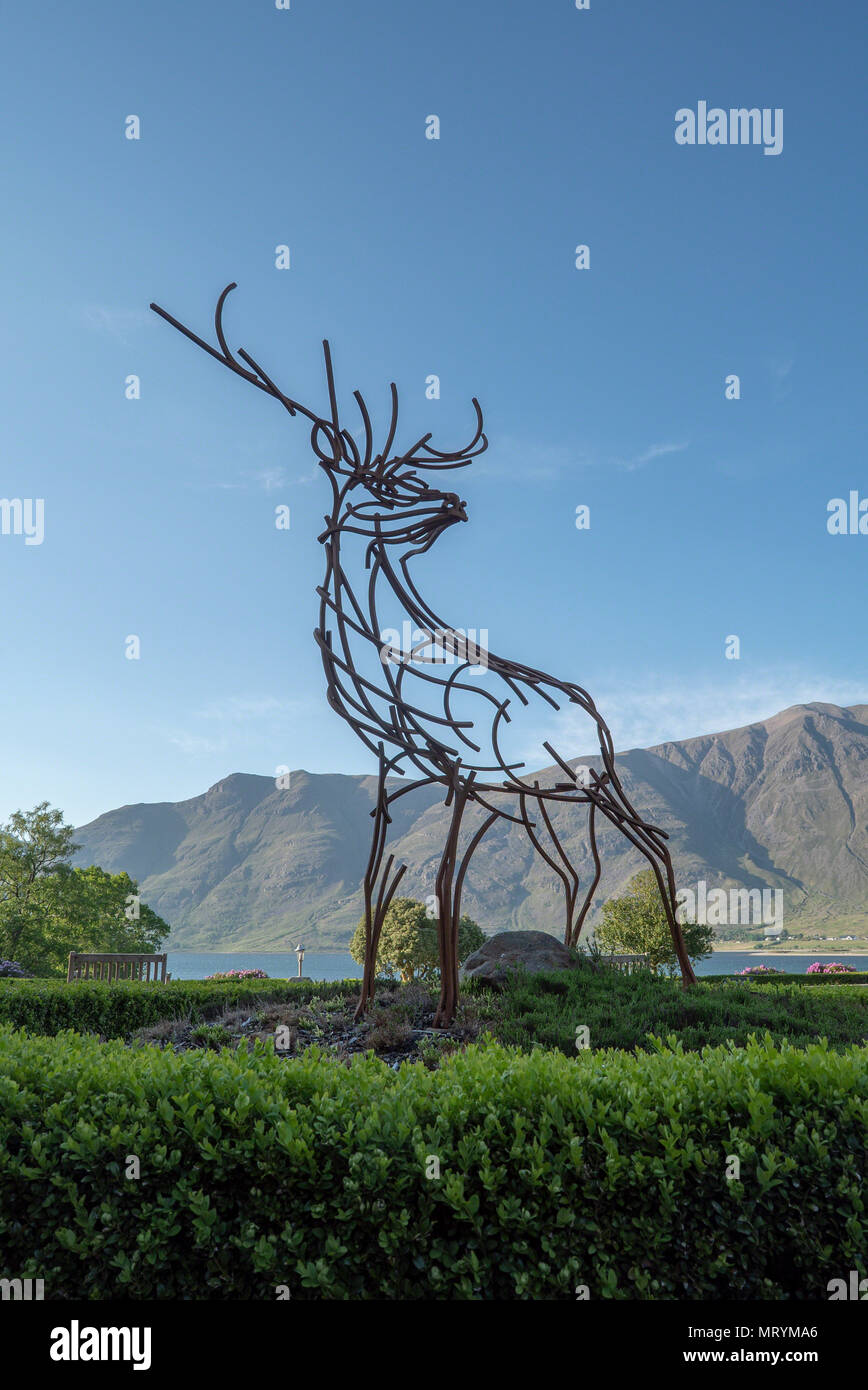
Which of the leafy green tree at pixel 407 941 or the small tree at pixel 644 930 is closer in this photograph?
the small tree at pixel 644 930

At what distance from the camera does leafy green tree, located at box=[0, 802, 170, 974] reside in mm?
23016

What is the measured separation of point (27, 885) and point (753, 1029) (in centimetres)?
2374

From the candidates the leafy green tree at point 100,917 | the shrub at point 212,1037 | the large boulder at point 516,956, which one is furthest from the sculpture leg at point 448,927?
the leafy green tree at point 100,917

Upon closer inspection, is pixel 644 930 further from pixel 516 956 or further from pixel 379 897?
pixel 379 897

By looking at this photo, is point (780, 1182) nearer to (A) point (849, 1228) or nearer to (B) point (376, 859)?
(A) point (849, 1228)

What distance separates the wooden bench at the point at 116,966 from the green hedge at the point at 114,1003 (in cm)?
306

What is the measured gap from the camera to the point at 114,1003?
8914 millimetres

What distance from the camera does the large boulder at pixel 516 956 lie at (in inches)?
316

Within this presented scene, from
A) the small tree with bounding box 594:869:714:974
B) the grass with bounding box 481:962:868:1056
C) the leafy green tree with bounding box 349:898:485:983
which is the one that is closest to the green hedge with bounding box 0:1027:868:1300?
the grass with bounding box 481:962:868:1056

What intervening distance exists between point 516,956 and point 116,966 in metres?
7.05

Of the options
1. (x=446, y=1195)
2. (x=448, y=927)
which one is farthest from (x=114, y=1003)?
(x=446, y=1195)

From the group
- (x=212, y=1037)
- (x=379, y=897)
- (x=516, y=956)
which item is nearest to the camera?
(x=212, y=1037)

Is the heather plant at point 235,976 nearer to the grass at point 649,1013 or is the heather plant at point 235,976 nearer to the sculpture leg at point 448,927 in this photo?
the grass at point 649,1013

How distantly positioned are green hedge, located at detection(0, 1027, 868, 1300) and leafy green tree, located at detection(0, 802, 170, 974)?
20574 mm
